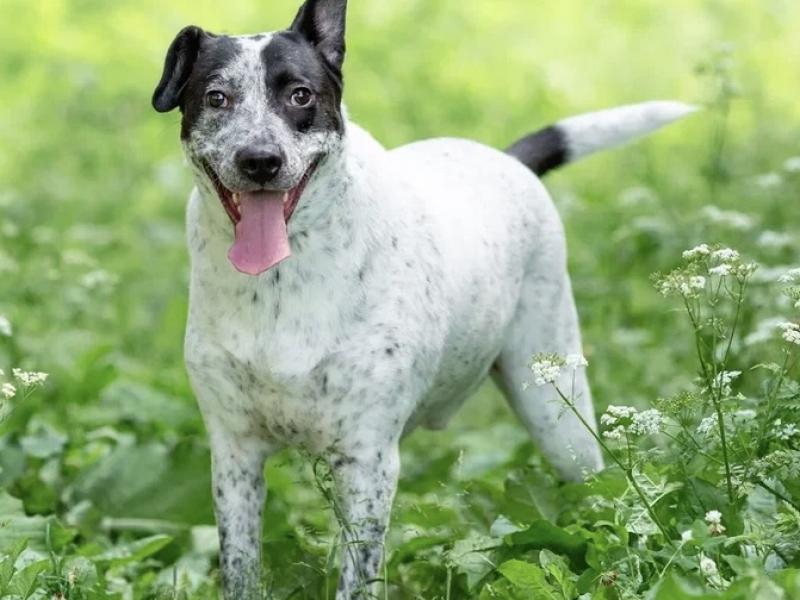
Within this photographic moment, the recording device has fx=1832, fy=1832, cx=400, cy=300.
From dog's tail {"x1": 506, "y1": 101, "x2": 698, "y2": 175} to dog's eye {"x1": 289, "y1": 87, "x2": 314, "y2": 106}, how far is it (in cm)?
174

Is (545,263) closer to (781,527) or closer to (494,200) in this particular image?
(494,200)

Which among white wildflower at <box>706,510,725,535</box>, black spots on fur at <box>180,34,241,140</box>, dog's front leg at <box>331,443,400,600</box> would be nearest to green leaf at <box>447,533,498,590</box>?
dog's front leg at <box>331,443,400,600</box>

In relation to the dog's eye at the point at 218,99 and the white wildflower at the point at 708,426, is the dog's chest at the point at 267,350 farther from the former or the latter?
the white wildflower at the point at 708,426

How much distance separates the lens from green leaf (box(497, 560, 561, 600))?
453cm

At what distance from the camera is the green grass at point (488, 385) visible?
4742 mm

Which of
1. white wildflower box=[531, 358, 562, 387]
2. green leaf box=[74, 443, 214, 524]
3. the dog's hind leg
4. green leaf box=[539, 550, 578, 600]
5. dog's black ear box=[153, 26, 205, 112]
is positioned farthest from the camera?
green leaf box=[74, 443, 214, 524]

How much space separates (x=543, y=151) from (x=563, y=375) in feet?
2.83

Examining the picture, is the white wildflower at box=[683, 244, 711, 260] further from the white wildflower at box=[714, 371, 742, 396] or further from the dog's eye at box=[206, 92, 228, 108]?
the dog's eye at box=[206, 92, 228, 108]

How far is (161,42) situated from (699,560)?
829 cm

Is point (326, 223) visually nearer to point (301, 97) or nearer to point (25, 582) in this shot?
point (301, 97)

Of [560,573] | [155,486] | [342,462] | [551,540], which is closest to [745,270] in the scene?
[560,573]

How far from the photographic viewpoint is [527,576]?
4543 mm

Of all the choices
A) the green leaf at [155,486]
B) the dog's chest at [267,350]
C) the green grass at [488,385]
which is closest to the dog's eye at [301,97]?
the dog's chest at [267,350]

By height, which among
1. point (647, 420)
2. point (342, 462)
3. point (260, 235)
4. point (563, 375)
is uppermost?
point (260, 235)
